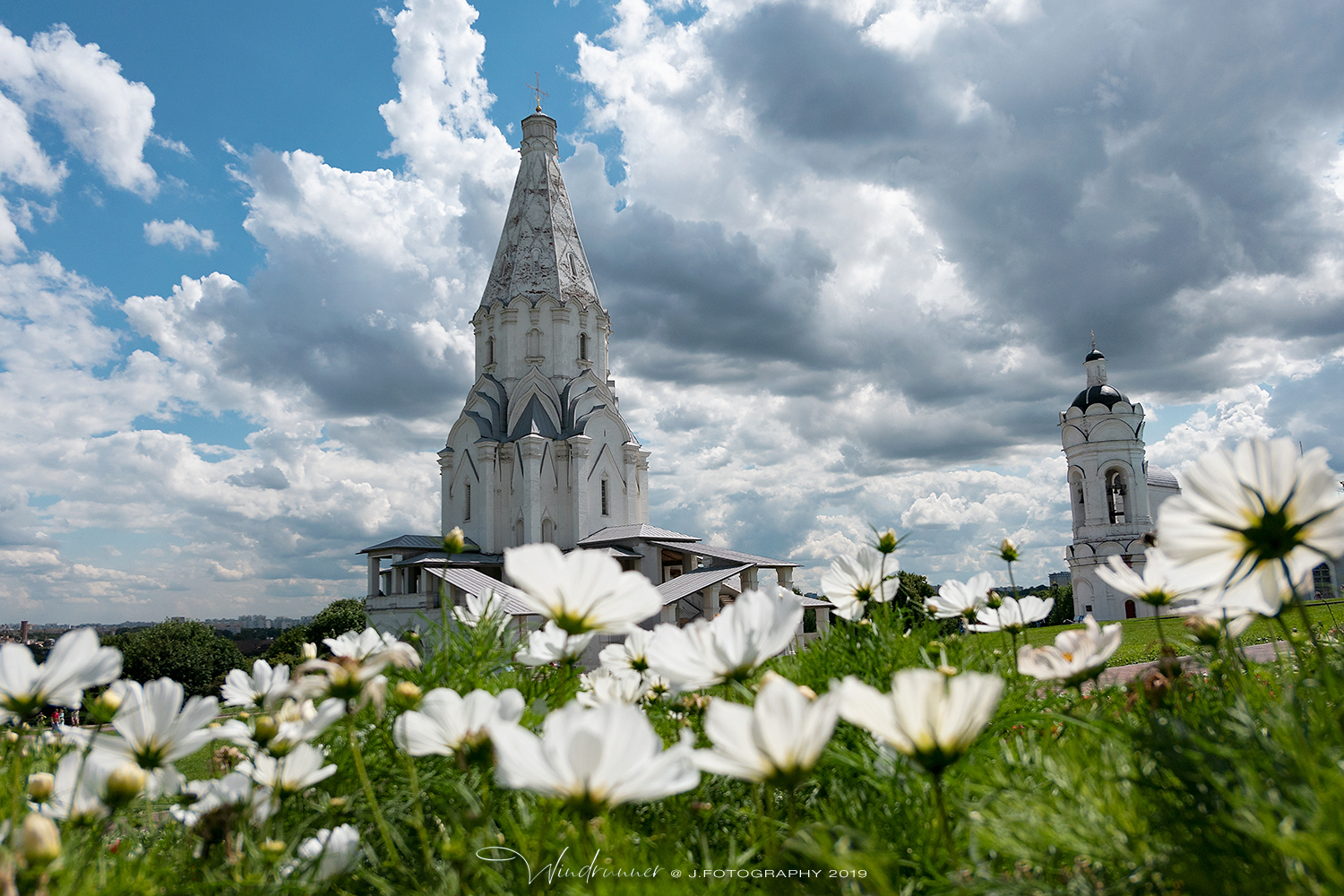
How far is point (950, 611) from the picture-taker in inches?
90.7

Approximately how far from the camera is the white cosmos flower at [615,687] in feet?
5.69

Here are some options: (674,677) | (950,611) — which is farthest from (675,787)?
(950,611)

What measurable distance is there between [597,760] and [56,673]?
115 cm

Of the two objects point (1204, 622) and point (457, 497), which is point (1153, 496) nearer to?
point (457, 497)

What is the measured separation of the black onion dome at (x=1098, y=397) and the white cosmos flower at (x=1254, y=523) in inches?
1503

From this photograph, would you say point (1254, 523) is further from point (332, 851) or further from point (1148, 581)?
point (332, 851)

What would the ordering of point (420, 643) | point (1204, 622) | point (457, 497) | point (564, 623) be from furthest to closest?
point (457, 497) → point (420, 643) → point (1204, 622) → point (564, 623)

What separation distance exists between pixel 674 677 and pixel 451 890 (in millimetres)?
472

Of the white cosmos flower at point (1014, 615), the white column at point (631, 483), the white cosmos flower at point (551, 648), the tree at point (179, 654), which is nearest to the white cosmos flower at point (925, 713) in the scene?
the white cosmos flower at point (551, 648)

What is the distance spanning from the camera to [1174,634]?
2.92 meters

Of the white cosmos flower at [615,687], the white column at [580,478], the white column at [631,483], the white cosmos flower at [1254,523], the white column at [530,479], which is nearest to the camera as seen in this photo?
the white cosmos flower at [1254,523]

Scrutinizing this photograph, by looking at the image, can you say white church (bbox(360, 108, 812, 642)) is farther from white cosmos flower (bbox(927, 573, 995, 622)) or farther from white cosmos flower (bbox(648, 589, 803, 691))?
white cosmos flower (bbox(648, 589, 803, 691))

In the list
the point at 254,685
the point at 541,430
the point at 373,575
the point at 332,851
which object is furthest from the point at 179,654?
the point at 332,851

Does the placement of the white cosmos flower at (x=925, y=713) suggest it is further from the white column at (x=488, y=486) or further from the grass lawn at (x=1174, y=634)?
the white column at (x=488, y=486)
